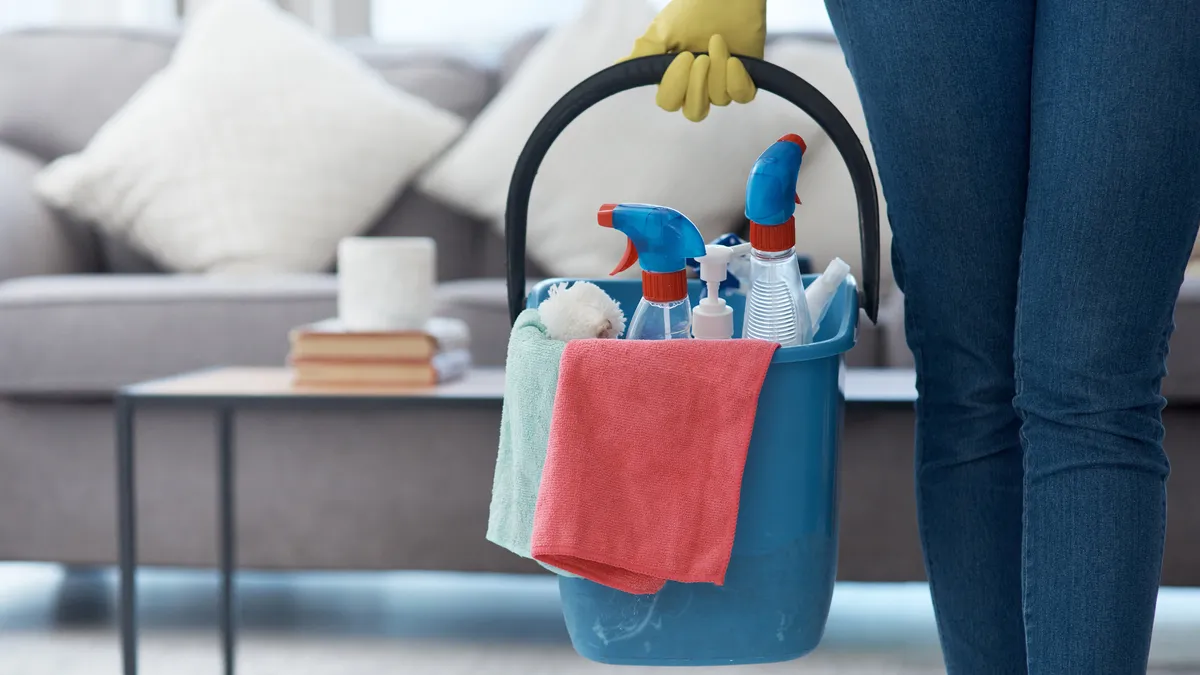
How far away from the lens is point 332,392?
44.9 inches

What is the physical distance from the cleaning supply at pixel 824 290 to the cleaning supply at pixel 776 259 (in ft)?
0.15

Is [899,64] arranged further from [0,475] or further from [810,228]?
[0,475]

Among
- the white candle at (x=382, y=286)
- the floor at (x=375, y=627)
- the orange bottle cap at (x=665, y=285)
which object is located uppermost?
the orange bottle cap at (x=665, y=285)

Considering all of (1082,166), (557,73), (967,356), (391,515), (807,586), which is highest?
(557,73)

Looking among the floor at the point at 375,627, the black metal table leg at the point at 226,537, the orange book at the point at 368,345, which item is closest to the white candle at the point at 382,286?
the orange book at the point at 368,345

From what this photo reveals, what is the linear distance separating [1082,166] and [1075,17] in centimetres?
9

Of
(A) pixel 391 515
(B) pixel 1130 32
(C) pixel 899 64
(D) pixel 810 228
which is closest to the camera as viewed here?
(B) pixel 1130 32

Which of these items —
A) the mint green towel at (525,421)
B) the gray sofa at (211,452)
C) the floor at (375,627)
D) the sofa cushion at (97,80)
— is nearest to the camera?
the mint green towel at (525,421)

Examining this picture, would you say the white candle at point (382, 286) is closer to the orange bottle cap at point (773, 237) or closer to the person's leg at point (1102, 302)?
the orange bottle cap at point (773, 237)

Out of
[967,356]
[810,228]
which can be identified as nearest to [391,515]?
[810,228]

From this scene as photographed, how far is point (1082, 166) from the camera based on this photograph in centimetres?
64

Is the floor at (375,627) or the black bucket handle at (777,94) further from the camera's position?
the floor at (375,627)

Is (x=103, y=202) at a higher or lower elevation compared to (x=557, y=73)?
lower

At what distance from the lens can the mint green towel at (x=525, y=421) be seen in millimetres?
732
